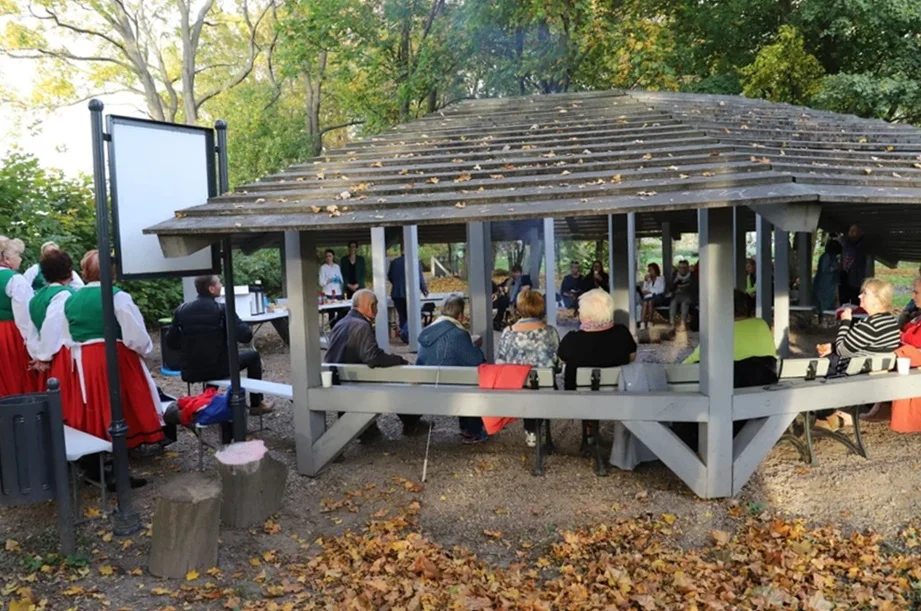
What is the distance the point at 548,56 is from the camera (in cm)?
1645

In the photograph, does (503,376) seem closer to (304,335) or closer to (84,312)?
(304,335)

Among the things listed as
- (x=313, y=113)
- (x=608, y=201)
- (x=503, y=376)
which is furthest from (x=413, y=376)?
(x=313, y=113)

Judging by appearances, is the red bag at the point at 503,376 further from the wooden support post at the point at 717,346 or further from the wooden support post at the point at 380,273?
the wooden support post at the point at 380,273

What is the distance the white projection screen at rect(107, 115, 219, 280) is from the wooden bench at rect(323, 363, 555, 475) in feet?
4.74

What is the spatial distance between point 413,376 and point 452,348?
0.58m

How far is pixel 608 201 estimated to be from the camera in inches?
190

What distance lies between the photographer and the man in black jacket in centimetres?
688

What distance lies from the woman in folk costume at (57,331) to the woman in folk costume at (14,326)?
0.49 feet

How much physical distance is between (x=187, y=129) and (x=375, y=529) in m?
3.34

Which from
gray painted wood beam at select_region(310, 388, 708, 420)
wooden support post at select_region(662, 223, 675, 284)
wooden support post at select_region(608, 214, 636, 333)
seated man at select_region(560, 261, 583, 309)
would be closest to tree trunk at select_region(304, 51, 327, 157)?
seated man at select_region(560, 261, 583, 309)

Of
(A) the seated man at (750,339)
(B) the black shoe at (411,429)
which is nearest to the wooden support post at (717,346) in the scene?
(A) the seated man at (750,339)

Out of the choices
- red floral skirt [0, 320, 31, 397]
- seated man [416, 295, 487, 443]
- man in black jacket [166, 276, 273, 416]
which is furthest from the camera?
man in black jacket [166, 276, 273, 416]

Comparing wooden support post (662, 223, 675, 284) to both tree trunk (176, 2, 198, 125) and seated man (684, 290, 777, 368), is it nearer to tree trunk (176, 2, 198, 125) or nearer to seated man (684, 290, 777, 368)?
seated man (684, 290, 777, 368)

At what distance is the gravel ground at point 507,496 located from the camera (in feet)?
15.9
